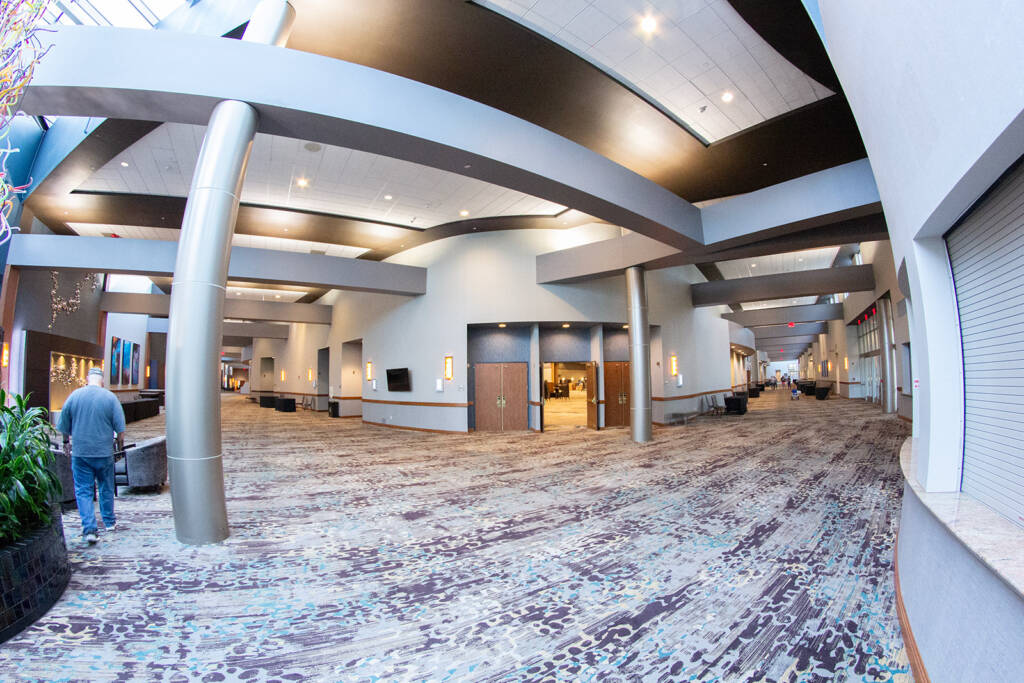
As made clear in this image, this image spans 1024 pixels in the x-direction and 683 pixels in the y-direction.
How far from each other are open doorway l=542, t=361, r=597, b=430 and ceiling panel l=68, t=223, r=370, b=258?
760 centimetres

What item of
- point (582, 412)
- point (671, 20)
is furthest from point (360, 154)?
point (582, 412)

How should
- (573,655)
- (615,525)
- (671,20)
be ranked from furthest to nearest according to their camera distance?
(671,20)
(615,525)
(573,655)

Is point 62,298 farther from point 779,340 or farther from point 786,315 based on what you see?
point 779,340

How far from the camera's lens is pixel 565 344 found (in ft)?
40.6

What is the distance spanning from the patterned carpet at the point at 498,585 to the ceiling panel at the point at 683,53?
18.8 feet

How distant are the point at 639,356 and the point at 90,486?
8981 mm

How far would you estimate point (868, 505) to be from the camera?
4.77 m

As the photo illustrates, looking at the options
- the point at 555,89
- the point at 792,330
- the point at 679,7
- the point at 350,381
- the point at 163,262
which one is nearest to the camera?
the point at 679,7

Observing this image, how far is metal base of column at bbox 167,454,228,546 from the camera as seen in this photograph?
12.7 feet

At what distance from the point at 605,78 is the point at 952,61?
540cm

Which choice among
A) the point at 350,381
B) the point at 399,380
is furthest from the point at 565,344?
the point at 350,381

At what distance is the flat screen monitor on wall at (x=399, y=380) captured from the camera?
12242 millimetres

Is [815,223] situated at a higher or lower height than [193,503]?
higher

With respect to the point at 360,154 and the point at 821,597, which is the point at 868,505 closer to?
the point at 821,597
